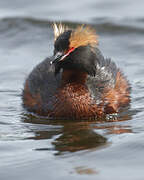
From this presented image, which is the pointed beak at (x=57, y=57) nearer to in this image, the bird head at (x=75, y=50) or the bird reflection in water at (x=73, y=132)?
the bird head at (x=75, y=50)

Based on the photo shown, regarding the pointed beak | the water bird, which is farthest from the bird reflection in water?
the pointed beak

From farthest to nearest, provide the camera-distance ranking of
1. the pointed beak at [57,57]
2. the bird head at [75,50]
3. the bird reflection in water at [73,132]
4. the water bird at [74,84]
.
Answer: the water bird at [74,84] → the bird head at [75,50] → the pointed beak at [57,57] → the bird reflection in water at [73,132]

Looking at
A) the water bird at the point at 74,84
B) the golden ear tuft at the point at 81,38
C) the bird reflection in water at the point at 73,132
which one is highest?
the golden ear tuft at the point at 81,38

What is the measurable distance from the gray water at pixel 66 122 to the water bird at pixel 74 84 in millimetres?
257

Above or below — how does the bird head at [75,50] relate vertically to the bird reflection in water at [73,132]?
above

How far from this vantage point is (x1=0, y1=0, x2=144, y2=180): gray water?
311 inches

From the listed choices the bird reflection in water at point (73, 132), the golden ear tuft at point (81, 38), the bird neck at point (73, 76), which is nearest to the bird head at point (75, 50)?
the golden ear tuft at point (81, 38)

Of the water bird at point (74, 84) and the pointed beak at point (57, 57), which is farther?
the water bird at point (74, 84)

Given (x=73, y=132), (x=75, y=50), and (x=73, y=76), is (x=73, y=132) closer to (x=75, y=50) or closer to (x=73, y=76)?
(x=73, y=76)

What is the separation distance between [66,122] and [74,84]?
0.80 meters

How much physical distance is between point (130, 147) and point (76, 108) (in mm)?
2102

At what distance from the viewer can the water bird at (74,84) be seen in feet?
33.7

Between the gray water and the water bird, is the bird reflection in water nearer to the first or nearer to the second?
the gray water

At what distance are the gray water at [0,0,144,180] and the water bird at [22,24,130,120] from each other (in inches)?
10.1
